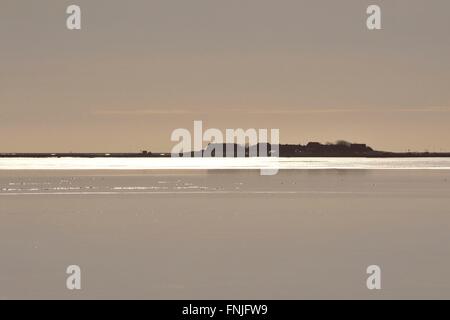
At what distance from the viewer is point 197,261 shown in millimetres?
19125

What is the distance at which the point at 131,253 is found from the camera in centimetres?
2030

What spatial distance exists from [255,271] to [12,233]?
29.4 feet

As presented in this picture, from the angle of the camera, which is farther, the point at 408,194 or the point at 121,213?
the point at 408,194

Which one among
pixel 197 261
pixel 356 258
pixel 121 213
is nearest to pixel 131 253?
pixel 197 261

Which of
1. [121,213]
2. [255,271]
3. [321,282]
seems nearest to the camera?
[321,282]

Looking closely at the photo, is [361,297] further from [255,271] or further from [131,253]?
[131,253]

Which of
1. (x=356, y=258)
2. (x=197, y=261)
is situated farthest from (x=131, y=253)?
(x=356, y=258)
